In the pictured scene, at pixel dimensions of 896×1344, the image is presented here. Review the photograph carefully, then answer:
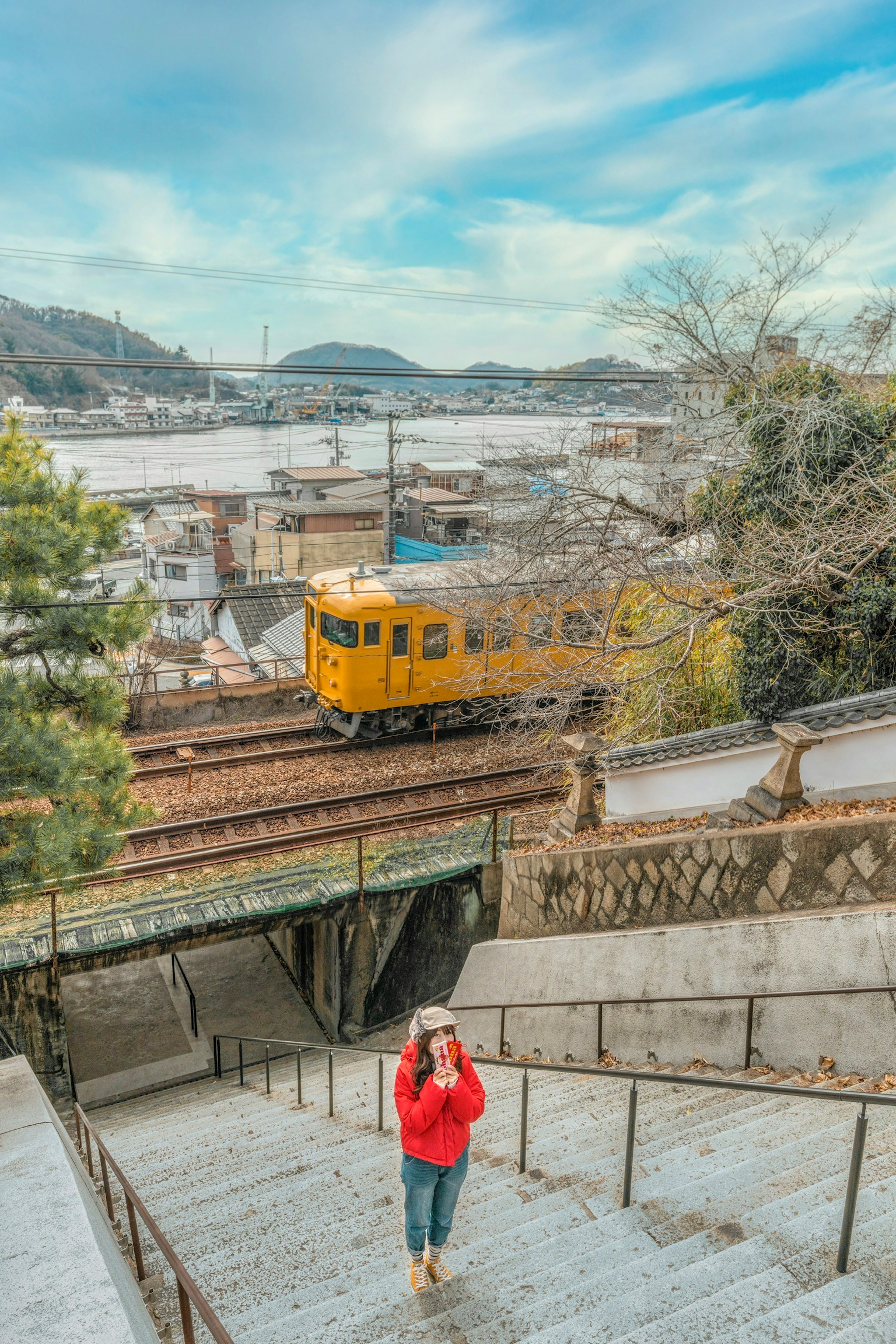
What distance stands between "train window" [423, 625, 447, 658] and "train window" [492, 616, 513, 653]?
865mm

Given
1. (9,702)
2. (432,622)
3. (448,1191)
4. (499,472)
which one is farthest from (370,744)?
(448,1191)

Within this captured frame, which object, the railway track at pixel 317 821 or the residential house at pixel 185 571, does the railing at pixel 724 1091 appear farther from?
the residential house at pixel 185 571

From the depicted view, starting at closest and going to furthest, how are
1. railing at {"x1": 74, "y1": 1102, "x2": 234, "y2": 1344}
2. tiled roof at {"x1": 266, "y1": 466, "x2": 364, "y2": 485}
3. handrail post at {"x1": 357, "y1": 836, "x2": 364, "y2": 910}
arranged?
railing at {"x1": 74, "y1": 1102, "x2": 234, "y2": 1344} → handrail post at {"x1": 357, "y1": 836, "x2": 364, "y2": 910} → tiled roof at {"x1": 266, "y1": 466, "x2": 364, "y2": 485}

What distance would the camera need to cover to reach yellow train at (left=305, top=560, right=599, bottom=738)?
48.4ft

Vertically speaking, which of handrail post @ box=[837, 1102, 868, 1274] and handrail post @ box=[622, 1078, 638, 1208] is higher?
handrail post @ box=[837, 1102, 868, 1274]

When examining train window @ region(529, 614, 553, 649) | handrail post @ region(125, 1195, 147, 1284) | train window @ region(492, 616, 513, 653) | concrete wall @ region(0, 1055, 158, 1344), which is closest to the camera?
concrete wall @ region(0, 1055, 158, 1344)

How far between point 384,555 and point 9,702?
2733 cm

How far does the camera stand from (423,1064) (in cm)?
390

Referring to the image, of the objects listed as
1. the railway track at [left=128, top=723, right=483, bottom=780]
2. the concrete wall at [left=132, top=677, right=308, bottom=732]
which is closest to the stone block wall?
the railway track at [left=128, top=723, right=483, bottom=780]

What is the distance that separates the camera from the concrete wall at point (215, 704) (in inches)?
672

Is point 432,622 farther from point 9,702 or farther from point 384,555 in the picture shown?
point 384,555

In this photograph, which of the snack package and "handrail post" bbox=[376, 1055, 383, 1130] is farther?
"handrail post" bbox=[376, 1055, 383, 1130]

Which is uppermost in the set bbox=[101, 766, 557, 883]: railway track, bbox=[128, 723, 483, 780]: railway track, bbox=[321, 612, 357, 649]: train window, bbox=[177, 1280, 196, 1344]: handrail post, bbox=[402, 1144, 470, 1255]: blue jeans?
bbox=[177, 1280, 196, 1344]: handrail post

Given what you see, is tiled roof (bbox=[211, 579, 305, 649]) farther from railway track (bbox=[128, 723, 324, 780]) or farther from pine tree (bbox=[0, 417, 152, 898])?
pine tree (bbox=[0, 417, 152, 898])
